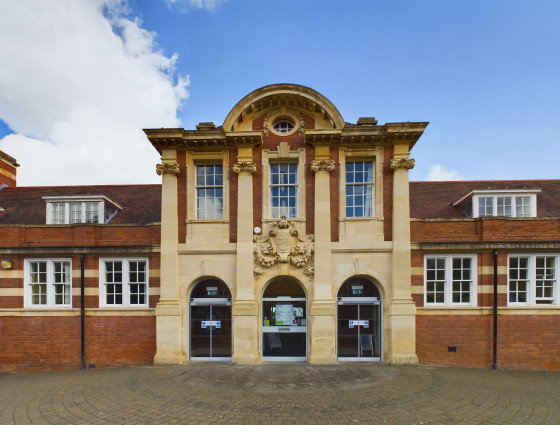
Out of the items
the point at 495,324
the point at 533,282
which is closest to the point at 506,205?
the point at 533,282

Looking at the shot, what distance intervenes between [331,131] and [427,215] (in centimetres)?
556

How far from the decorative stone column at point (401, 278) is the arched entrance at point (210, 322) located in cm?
570

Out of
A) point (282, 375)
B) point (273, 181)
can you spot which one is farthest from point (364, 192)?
point (282, 375)

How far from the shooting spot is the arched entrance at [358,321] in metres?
10.8

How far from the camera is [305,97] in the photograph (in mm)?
10875

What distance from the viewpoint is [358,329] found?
35.6ft

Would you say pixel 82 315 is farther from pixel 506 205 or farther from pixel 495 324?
pixel 506 205

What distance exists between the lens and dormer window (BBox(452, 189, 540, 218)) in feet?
39.5

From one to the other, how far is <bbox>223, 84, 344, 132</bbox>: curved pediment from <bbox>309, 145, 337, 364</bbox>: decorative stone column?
3.52 feet

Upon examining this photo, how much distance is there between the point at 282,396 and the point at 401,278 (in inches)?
218

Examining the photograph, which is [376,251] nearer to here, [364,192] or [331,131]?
[364,192]

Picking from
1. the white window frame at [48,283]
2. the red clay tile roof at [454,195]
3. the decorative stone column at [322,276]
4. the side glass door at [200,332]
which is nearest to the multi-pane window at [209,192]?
the side glass door at [200,332]

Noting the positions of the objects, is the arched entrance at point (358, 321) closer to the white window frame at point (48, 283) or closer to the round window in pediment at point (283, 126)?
the round window in pediment at point (283, 126)

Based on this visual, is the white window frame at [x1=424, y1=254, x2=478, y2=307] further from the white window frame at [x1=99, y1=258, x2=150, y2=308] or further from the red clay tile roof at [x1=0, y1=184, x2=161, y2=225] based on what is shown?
the red clay tile roof at [x1=0, y1=184, x2=161, y2=225]
